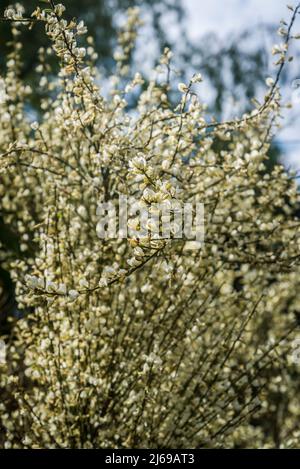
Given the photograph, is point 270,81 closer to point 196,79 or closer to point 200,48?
point 196,79

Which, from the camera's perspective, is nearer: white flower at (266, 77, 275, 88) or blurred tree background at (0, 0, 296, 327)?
white flower at (266, 77, 275, 88)

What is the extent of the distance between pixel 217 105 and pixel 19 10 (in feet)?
24.1

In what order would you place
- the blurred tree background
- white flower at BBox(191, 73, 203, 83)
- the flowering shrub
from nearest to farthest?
white flower at BBox(191, 73, 203, 83) → the flowering shrub → the blurred tree background

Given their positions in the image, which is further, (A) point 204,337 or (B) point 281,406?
(B) point 281,406

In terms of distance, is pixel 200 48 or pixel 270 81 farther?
pixel 200 48

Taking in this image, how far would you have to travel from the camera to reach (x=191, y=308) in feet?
8.57

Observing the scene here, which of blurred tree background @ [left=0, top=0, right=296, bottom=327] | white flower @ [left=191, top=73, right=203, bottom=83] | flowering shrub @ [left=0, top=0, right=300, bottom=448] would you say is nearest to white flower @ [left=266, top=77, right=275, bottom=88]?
flowering shrub @ [left=0, top=0, right=300, bottom=448]

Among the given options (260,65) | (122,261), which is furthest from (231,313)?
(260,65)

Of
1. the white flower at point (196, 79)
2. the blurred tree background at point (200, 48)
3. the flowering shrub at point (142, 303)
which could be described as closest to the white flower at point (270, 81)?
the flowering shrub at point (142, 303)

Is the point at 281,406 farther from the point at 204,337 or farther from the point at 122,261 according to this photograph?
the point at 122,261

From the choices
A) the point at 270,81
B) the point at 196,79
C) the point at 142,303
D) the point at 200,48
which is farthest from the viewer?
the point at 200,48

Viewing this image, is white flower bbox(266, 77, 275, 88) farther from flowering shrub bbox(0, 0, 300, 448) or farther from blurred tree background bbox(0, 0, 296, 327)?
blurred tree background bbox(0, 0, 296, 327)

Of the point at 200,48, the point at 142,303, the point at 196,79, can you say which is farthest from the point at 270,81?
the point at 200,48

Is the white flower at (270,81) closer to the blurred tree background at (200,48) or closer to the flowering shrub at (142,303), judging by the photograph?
the flowering shrub at (142,303)
